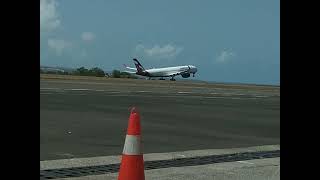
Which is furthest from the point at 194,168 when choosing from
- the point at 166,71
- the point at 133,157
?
the point at 166,71

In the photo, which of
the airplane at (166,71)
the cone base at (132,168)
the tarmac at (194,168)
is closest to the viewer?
the cone base at (132,168)

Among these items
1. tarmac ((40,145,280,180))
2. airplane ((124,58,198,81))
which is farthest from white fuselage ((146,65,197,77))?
tarmac ((40,145,280,180))

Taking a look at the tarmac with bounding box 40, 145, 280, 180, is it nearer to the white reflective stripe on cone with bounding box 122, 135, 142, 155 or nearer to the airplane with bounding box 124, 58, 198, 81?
the white reflective stripe on cone with bounding box 122, 135, 142, 155

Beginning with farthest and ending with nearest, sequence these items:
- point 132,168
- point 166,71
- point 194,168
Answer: point 166,71
point 194,168
point 132,168

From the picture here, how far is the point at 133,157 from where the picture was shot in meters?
4.64

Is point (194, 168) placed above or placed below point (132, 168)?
below

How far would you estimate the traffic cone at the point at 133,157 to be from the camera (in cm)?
459

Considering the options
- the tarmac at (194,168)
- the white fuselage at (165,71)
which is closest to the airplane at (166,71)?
the white fuselage at (165,71)

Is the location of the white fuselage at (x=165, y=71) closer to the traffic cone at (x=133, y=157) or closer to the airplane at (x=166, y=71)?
the airplane at (x=166, y=71)

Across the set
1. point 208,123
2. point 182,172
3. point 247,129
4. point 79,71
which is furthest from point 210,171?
point 79,71

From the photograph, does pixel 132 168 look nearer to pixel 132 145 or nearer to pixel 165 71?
pixel 132 145
